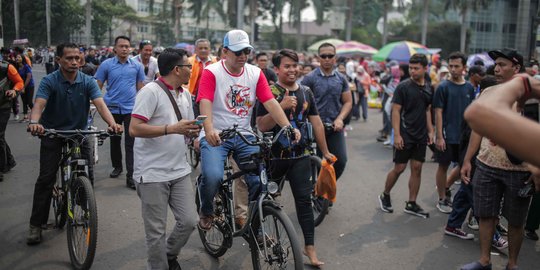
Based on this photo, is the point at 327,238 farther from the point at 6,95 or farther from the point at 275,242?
the point at 6,95

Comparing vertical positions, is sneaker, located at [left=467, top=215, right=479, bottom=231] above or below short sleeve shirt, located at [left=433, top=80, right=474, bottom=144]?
below

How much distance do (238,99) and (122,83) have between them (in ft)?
11.4

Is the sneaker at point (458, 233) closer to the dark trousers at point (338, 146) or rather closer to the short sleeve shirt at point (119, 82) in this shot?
the dark trousers at point (338, 146)

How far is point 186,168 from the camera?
13.1ft

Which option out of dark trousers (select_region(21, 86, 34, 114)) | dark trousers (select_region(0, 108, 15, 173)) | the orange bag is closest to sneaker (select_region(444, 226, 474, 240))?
the orange bag

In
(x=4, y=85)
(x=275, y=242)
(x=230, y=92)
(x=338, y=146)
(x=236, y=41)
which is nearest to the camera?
(x=275, y=242)

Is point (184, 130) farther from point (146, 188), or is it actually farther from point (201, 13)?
point (201, 13)

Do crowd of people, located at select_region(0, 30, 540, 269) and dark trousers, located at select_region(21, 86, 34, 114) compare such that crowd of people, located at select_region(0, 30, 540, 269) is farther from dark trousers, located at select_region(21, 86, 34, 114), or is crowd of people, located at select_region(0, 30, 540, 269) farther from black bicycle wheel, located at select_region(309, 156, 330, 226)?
dark trousers, located at select_region(21, 86, 34, 114)

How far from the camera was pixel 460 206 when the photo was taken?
5477 mm

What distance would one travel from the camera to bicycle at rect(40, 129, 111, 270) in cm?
418

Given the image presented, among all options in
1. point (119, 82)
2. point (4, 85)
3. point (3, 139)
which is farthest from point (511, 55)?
point (3, 139)

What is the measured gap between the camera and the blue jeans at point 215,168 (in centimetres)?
411

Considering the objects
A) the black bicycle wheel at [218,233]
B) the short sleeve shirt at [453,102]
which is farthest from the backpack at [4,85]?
the short sleeve shirt at [453,102]

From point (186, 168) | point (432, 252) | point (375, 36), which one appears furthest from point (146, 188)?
point (375, 36)
